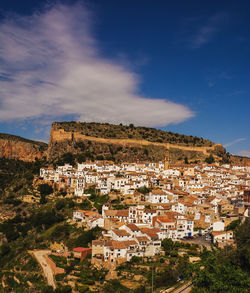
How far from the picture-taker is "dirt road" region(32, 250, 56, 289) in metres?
24.8

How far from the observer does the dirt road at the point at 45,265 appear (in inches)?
975

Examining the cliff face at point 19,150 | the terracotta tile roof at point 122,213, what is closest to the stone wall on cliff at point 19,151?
the cliff face at point 19,150

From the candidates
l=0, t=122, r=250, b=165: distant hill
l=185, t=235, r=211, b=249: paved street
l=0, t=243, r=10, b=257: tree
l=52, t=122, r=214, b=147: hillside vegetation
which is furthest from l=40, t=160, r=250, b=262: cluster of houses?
l=52, t=122, r=214, b=147: hillside vegetation

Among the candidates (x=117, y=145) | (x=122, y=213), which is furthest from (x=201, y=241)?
(x=117, y=145)

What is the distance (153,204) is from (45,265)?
13399mm

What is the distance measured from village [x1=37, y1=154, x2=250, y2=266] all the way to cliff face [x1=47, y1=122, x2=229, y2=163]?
501 inches

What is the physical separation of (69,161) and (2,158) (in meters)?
28.5

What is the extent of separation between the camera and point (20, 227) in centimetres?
3791

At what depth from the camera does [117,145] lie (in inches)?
2640

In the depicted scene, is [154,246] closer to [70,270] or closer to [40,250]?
[70,270]

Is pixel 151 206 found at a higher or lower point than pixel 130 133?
lower

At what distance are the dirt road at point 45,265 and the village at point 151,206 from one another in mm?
2717

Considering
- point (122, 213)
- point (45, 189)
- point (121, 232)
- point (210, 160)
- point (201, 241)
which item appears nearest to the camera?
point (121, 232)

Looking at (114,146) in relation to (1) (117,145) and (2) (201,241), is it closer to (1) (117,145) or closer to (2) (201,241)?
(1) (117,145)
